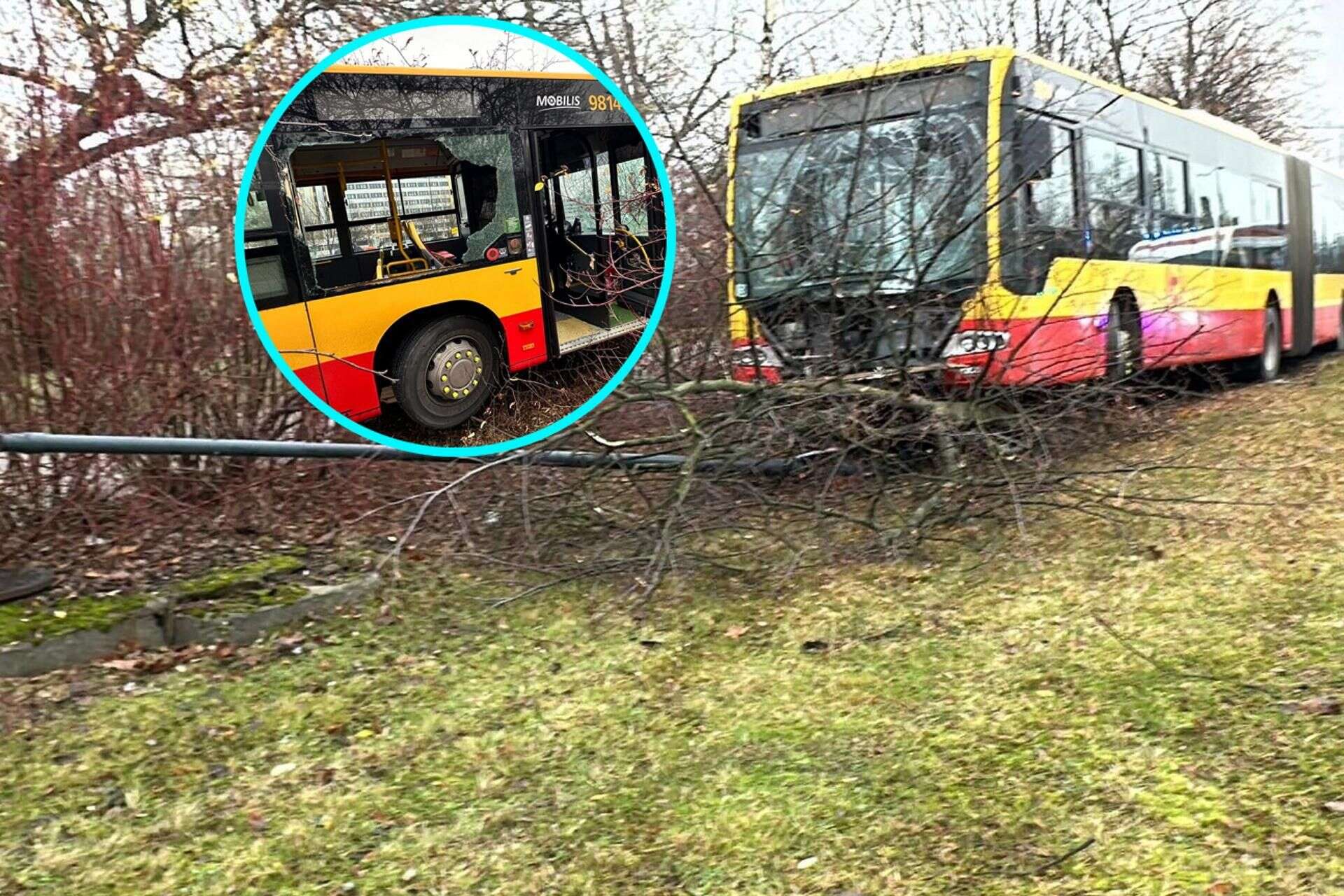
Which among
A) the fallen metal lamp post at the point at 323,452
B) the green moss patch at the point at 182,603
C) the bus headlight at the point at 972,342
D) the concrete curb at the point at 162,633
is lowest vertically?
the concrete curb at the point at 162,633

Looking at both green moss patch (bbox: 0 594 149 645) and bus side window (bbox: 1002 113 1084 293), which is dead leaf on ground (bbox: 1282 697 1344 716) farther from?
green moss patch (bbox: 0 594 149 645)

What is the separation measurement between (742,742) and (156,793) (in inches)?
82.9

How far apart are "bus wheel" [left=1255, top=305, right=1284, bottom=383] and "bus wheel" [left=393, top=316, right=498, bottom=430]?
13.1m

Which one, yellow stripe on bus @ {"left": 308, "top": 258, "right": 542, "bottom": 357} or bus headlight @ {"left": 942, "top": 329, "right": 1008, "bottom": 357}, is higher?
yellow stripe on bus @ {"left": 308, "top": 258, "right": 542, "bottom": 357}

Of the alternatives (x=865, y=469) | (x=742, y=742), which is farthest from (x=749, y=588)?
(x=742, y=742)

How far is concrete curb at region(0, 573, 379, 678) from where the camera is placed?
4.62 m

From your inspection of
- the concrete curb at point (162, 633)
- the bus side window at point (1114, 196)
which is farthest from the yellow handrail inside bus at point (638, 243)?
the bus side window at point (1114, 196)

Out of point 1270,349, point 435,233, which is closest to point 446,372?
point 435,233

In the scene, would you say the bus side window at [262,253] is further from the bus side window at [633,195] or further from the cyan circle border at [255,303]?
the bus side window at [633,195]

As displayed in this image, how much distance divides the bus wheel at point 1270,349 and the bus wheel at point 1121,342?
538cm

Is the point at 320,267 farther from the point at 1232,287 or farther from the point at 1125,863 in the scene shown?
the point at 1232,287

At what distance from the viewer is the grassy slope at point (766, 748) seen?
3076 millimetres

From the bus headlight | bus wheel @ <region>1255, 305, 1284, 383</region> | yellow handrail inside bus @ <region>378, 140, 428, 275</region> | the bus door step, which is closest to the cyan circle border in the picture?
the bus door step

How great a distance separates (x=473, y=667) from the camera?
4750mm
